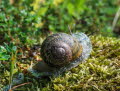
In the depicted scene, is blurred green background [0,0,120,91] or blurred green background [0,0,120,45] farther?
blurred green background [0,0,120,45]

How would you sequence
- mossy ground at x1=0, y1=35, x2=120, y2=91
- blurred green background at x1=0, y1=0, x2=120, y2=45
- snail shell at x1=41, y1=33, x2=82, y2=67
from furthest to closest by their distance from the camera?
blurred green background at x1=0, y1=0, x2=120, y2=45 → snail shell at x1=41, y1=33, x2=82, y2=67 → mossy ground at x1=0, y1=35, x2=120, y2=91

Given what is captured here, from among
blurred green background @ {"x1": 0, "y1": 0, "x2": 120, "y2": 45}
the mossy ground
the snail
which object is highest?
blurred green background @ {"x1": 0, "y1": 0, "x2": 120, "y2": 45}

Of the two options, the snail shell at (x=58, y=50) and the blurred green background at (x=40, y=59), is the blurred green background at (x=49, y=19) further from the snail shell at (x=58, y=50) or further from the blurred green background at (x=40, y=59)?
the snail shell at (x=58, y=50)

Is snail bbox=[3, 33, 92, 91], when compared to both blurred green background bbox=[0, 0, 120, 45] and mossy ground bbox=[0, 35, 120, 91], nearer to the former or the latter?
mossy ground bbox=[0, 35, 120, 91]

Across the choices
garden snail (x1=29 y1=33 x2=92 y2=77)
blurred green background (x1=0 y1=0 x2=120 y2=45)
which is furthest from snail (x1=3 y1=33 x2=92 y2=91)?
blurred green background (x1=0 y1=0 x2=120 y2=45)

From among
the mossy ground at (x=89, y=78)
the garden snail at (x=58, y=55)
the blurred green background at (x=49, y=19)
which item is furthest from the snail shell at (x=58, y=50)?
the blurred green background at (x=49, y=19)

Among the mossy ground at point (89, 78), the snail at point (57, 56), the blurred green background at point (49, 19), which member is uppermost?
the blurred green background at point (49, 19)
